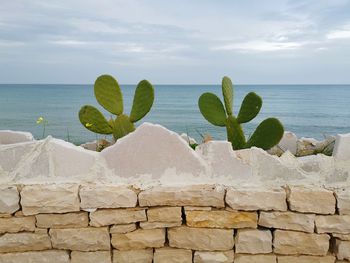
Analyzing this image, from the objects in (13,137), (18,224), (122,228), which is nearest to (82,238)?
(122,228)

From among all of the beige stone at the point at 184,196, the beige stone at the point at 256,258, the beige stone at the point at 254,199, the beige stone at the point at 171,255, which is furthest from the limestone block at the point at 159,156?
the beige stone at the point at 256,258

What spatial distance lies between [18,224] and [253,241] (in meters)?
1.33

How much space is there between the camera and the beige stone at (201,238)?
282 centimetres

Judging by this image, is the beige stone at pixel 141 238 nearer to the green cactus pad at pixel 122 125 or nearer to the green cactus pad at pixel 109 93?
the green cactus pad at pixel 122 125

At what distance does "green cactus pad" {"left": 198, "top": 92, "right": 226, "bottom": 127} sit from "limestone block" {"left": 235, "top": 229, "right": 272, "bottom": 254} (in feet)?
3.16

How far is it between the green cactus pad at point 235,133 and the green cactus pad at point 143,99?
572 mm

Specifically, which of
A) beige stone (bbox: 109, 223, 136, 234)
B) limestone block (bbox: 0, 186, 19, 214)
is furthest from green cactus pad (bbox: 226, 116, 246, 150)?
limestone block (bbox: 0, 186, 19, 214)

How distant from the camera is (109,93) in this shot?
3.44 m

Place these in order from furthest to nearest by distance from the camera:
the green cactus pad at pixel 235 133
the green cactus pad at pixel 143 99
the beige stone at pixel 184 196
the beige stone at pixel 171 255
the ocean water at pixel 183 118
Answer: the ocean water at pixel 183 118 → the green cactus pad at pixel 235 133 → the green cactus pad at pixel 143 99 → the beige stone at pixel 171 255 → the beige stone at pixel 184 196

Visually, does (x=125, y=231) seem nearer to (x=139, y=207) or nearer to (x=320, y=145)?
(x=139, y=207)

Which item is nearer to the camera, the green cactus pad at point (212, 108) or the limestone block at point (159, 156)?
the limestone block at point (159, 156)

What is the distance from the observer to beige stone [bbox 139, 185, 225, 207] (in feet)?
9.04

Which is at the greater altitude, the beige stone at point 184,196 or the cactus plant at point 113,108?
the cactus plant at point 113,108

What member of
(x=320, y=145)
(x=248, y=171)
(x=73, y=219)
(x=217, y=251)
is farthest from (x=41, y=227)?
(x=320, y=145)
